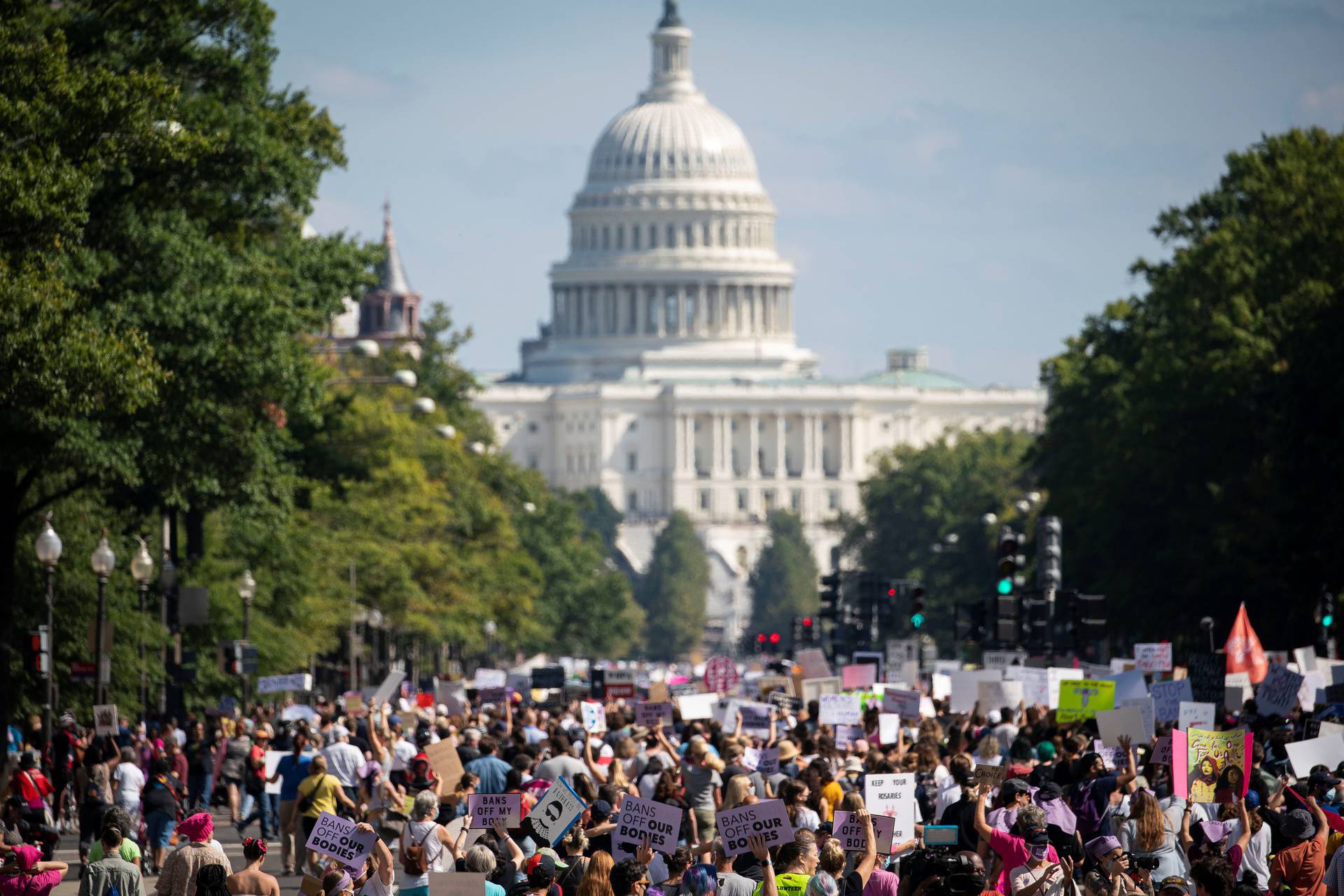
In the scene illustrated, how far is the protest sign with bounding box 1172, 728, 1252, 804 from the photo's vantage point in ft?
66.3

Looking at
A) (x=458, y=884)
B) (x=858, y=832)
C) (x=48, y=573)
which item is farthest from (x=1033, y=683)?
(x=458, y=884)

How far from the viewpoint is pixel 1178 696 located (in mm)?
27562

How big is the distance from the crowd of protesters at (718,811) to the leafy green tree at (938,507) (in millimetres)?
83864

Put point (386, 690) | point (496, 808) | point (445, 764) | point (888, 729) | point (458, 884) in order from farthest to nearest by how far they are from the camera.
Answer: point (386, 690), point (888, 729), point (445, 764), point (496, 808), point (458, 884)

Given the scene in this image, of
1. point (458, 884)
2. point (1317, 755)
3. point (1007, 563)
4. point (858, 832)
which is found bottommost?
point (458, 884)

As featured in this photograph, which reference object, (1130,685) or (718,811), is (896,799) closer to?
(718,811)

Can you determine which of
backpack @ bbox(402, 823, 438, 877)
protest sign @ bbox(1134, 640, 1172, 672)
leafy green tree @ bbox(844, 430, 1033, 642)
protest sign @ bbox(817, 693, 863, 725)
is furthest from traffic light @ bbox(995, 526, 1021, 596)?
leafy green tree @ bbox(844, 430, 1033, 642)

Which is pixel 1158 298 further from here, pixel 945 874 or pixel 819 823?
pixel 945 874

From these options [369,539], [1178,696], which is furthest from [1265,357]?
[1178,696]

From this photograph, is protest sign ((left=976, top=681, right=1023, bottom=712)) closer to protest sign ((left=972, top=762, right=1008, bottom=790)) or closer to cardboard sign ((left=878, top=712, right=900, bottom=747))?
cardboard sign ((left=878, top=712, right=900, bottom=747))

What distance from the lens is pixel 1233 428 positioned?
59.8m

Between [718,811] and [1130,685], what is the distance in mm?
13364

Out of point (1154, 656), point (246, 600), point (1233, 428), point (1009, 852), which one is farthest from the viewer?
point (1233, 428)

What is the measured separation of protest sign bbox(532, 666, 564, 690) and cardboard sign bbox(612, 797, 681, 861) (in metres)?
34.8
